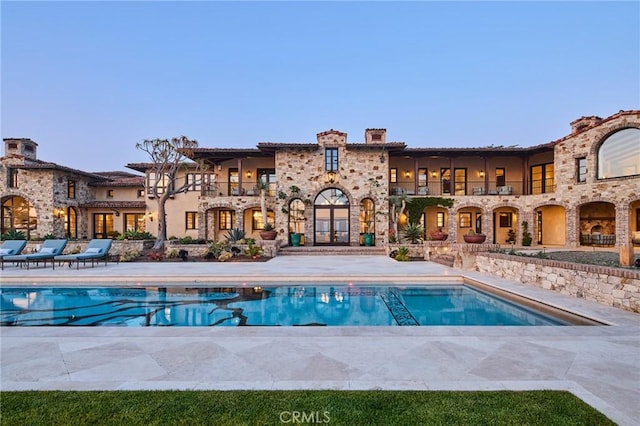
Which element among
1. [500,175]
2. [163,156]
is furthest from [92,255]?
[500,175]

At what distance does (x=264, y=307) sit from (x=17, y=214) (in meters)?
24.7

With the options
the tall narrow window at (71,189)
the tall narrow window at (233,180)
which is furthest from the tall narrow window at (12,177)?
the tall narrow window at (233,180)

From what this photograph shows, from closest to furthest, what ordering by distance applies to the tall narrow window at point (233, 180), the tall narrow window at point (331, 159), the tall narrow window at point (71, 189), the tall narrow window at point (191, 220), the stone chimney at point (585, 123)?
the stone chimney at point (585, 123) → the tall narrow window at point (331, 159) → the tall narrow window at point (233, 180) → the tall narrow window at point (191, 220) → the tall narrow window at point (71, 189)

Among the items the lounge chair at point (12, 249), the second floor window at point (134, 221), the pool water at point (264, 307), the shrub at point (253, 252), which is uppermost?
the second floor window at point (134, 221)

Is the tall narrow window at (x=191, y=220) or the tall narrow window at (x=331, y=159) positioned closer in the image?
the tall narrow window at (x=331, y=159)

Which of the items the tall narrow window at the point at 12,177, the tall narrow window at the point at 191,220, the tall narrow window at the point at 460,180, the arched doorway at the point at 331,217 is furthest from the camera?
the tall narrow window at the point at 460,180

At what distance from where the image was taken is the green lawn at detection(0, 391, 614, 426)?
7.93 ft

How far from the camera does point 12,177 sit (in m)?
21.0

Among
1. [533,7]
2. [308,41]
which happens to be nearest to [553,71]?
[308,41]

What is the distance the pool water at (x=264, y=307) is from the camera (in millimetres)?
6203

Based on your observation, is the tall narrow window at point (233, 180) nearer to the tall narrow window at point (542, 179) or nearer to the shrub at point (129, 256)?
the shrub at point (129, 256)

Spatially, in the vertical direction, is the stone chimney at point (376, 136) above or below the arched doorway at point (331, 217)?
above

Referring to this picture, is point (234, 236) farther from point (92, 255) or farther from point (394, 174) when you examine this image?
point (394, 174)

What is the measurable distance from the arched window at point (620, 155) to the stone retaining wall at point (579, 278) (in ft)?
40.2
